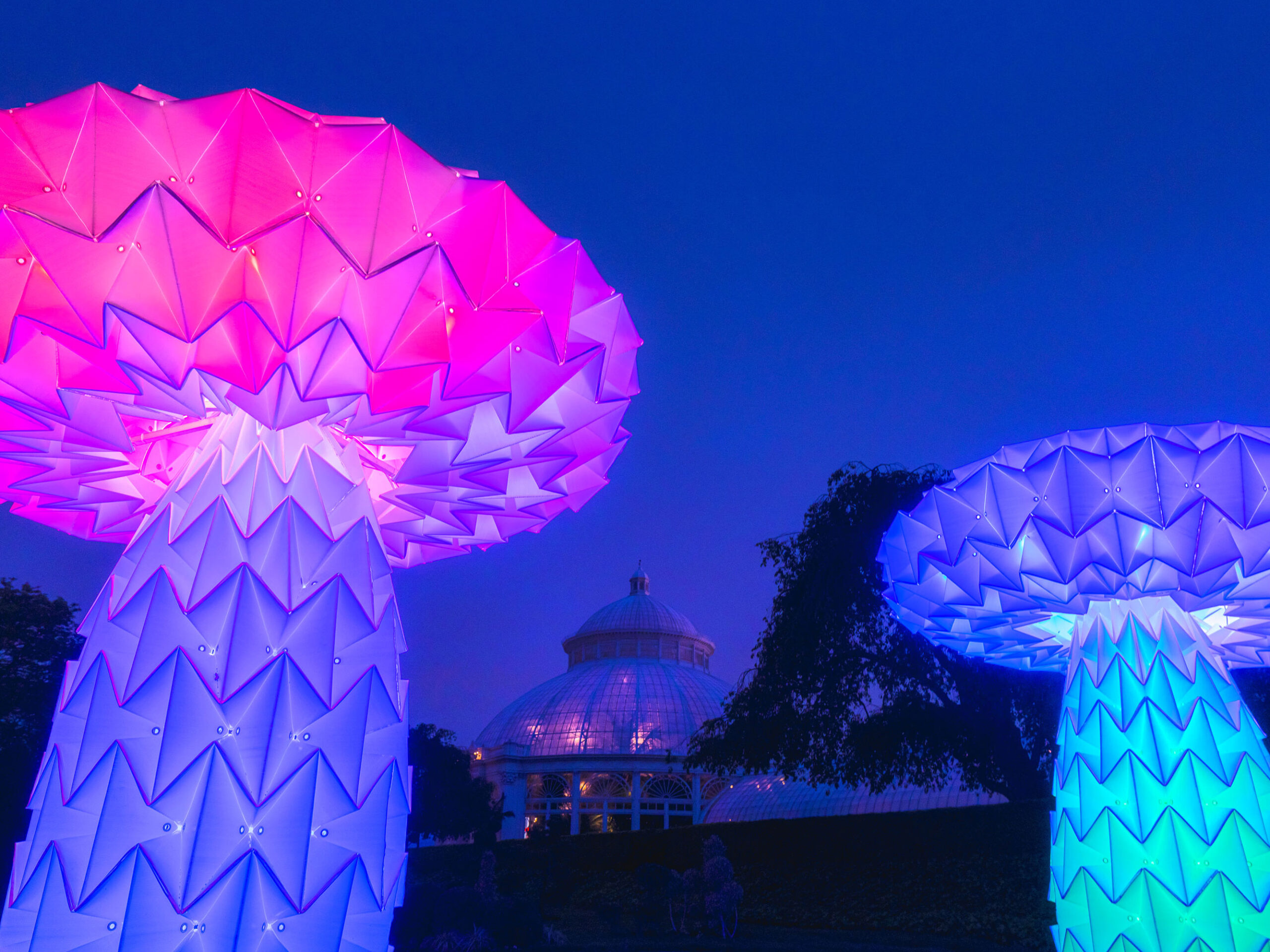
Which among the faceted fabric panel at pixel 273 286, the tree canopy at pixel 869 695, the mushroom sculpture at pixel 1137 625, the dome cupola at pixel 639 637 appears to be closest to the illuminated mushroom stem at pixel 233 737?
the faceted fabric panel at pixel 273 286

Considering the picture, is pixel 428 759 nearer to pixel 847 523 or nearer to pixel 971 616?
pixel 847 523

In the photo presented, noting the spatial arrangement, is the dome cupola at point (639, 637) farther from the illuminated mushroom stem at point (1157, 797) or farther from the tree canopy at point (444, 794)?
the illuminated mushroom stem at point (1157, 797)

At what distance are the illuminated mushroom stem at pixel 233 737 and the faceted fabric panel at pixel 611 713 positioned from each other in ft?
180

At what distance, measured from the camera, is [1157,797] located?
32.4 ft

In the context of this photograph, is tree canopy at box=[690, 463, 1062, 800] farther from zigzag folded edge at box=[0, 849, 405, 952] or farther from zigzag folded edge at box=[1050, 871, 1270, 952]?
zigzag folded edge at box=[0, 849, 405, 952]

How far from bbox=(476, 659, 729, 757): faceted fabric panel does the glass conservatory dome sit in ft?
0.22

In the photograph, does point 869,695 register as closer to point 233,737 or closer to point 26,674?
point 233,737

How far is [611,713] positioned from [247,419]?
58.9 meters

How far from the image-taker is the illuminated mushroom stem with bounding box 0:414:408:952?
6.15 m

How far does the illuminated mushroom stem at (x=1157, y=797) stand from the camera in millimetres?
9469

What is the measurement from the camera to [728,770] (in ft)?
75.0

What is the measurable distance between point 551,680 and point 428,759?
28.7 m

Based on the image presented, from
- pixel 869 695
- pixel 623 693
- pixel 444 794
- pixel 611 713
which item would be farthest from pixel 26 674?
pixel 623 693

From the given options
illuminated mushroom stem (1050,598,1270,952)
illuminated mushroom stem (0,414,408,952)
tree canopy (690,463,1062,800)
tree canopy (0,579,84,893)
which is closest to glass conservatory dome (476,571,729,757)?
tree canopy (690,463,1062,800)
